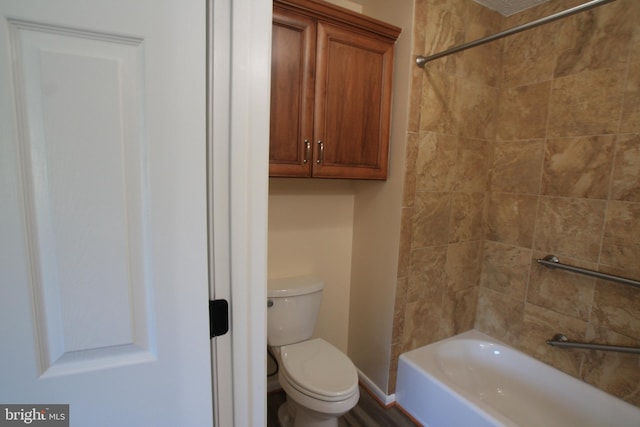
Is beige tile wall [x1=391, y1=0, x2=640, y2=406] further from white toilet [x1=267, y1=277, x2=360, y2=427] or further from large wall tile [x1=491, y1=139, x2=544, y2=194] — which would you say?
white toilet [x1=267, y1=277, x2=360, y2=427]

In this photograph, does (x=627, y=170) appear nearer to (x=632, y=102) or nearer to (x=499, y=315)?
(x=632, y=102)

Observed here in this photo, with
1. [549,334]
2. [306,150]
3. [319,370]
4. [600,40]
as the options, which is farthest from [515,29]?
[319,370]

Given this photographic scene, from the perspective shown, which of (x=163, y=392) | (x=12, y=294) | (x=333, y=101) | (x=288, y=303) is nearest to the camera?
(x=12, y=294)

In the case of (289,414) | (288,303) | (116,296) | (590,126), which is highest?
(590,126)

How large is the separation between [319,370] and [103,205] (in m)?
1.28

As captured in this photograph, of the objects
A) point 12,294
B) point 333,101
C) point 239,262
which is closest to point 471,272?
point 333,101

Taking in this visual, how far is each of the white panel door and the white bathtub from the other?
1.40 m

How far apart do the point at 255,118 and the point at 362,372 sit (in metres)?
1.89

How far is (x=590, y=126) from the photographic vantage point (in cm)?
145

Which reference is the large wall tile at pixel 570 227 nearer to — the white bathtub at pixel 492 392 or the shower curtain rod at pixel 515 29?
the white bathtub at pixel 492 392

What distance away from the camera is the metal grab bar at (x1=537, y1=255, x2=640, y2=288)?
1311 mm

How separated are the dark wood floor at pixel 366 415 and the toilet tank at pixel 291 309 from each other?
1.50ft

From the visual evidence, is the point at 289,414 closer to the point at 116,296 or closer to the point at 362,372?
the point at 362,372

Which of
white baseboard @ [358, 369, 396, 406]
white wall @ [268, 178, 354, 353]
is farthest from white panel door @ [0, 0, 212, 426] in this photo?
white baseboard @ [358, 369, 396, 406]
